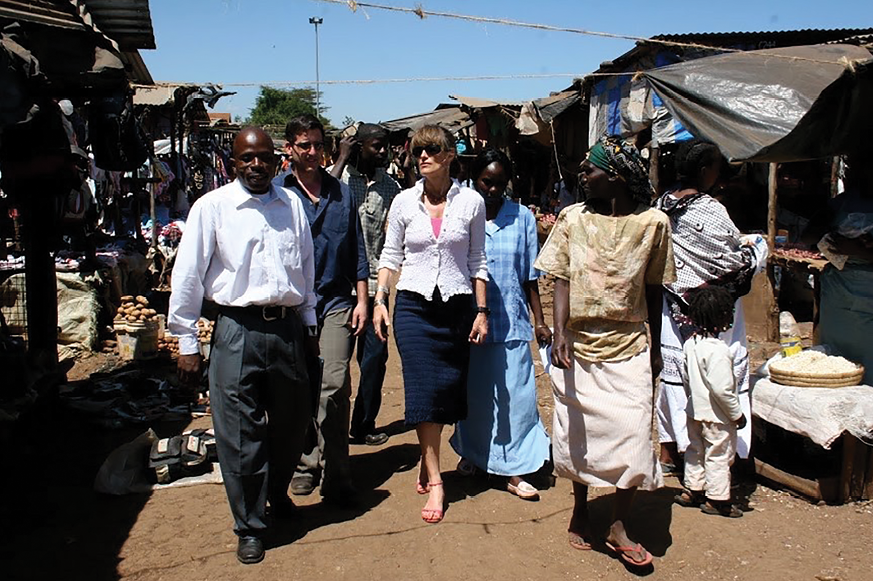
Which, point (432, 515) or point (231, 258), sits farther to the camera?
point (432, 515)

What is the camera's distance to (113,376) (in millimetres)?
7223

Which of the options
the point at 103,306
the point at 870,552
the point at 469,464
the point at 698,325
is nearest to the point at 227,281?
the point at 469,464

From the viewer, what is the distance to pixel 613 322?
11.6 ft

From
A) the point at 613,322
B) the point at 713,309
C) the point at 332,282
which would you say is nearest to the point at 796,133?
the point at 713,309

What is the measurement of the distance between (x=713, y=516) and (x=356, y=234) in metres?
2.47

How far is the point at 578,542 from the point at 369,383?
2.04 m

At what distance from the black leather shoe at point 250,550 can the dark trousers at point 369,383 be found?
1792 mm

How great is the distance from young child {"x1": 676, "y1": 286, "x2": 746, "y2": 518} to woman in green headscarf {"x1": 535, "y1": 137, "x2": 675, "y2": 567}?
2.06 ft

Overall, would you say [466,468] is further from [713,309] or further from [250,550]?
[713,309]

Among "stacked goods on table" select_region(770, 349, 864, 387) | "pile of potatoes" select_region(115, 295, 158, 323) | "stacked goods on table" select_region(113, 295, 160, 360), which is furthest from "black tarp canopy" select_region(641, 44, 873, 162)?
"pile of potatoes" select_region(115, 295, 158, 323)

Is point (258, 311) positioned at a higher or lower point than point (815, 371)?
higher

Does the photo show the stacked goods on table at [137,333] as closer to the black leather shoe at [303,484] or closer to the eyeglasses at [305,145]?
the black leather shoe at [303,484]

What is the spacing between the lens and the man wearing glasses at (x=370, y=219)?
539cm

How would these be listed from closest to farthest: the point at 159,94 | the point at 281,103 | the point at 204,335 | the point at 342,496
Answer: the point at 342,496, the point at 204,335, the point at 159,94, the point at 281,103
